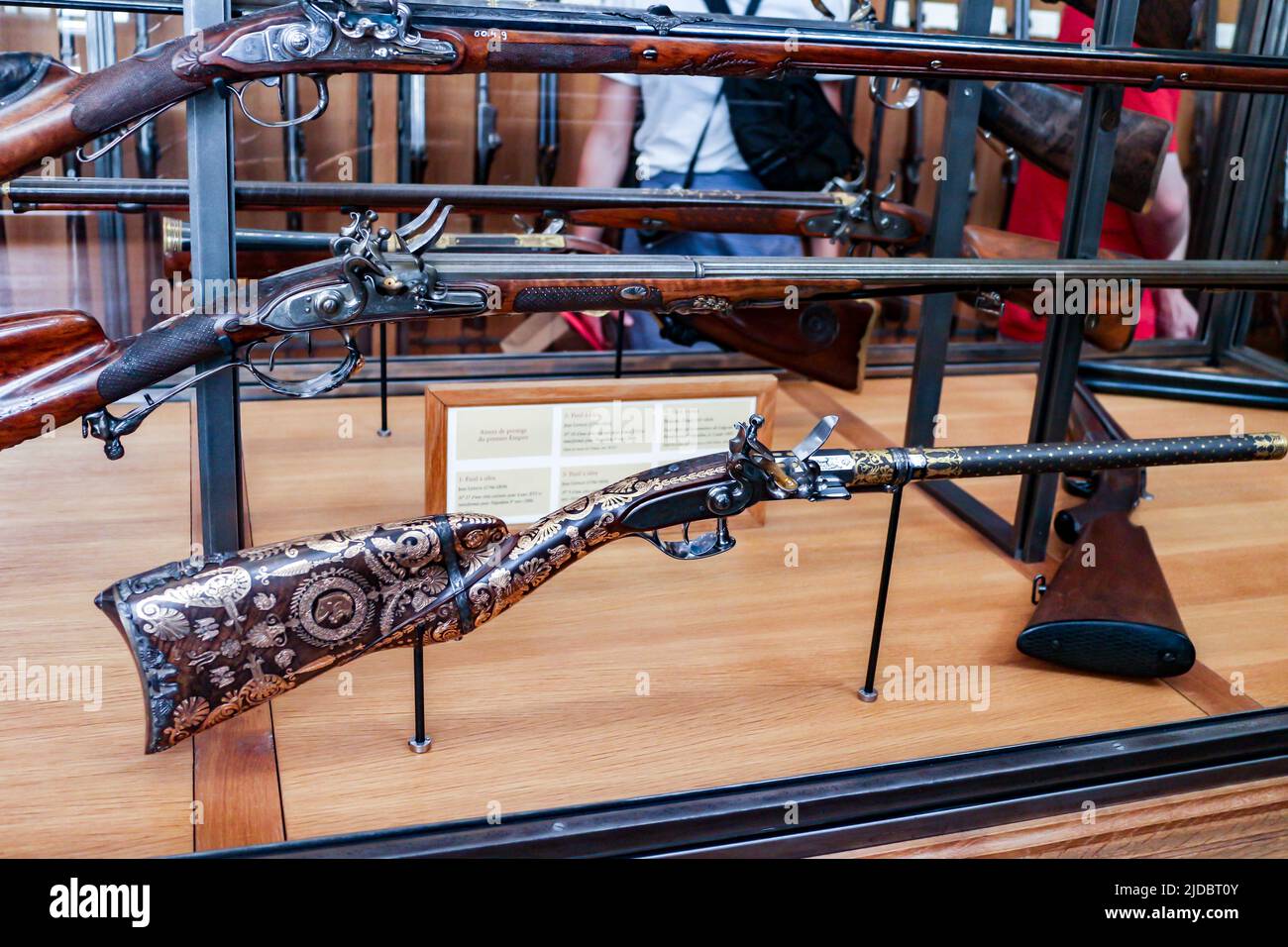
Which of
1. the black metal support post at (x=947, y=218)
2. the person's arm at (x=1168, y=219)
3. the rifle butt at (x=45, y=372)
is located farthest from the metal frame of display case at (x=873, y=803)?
the person's arm at (x=1168, y=219)

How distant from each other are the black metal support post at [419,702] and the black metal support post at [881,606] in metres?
0.91

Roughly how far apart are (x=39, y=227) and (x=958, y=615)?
294cm

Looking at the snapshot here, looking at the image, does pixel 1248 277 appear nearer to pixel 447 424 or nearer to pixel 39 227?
pixel 447 424

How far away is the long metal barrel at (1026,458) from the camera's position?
87.7 inches

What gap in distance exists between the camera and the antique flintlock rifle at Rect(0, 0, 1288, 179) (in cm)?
212

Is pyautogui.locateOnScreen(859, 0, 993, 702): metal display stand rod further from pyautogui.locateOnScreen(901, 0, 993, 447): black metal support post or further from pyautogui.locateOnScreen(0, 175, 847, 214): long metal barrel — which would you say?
pyautogui.locateOnScreen(0, 175, 847, 214): long metal barrel

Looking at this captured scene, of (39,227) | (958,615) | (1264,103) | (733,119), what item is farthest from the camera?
(1264,103)

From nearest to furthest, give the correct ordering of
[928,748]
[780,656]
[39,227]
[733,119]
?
[928,748], [780,656], [39,227], [733,119]

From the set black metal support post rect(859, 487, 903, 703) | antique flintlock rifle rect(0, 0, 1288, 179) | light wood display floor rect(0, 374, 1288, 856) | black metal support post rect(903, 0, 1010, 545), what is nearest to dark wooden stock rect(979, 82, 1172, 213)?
black metal support post rect(903, 0, 1010, 545)

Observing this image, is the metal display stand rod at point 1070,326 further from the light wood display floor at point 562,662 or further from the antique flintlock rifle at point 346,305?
the antique flintlock rifle at point 346,305

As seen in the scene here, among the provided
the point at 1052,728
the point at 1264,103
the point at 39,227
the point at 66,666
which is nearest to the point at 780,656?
the point at 1052,728

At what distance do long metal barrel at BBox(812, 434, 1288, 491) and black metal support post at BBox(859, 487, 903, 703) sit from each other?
0.30ft

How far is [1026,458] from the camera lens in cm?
233

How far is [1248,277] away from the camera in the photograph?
303 cm
